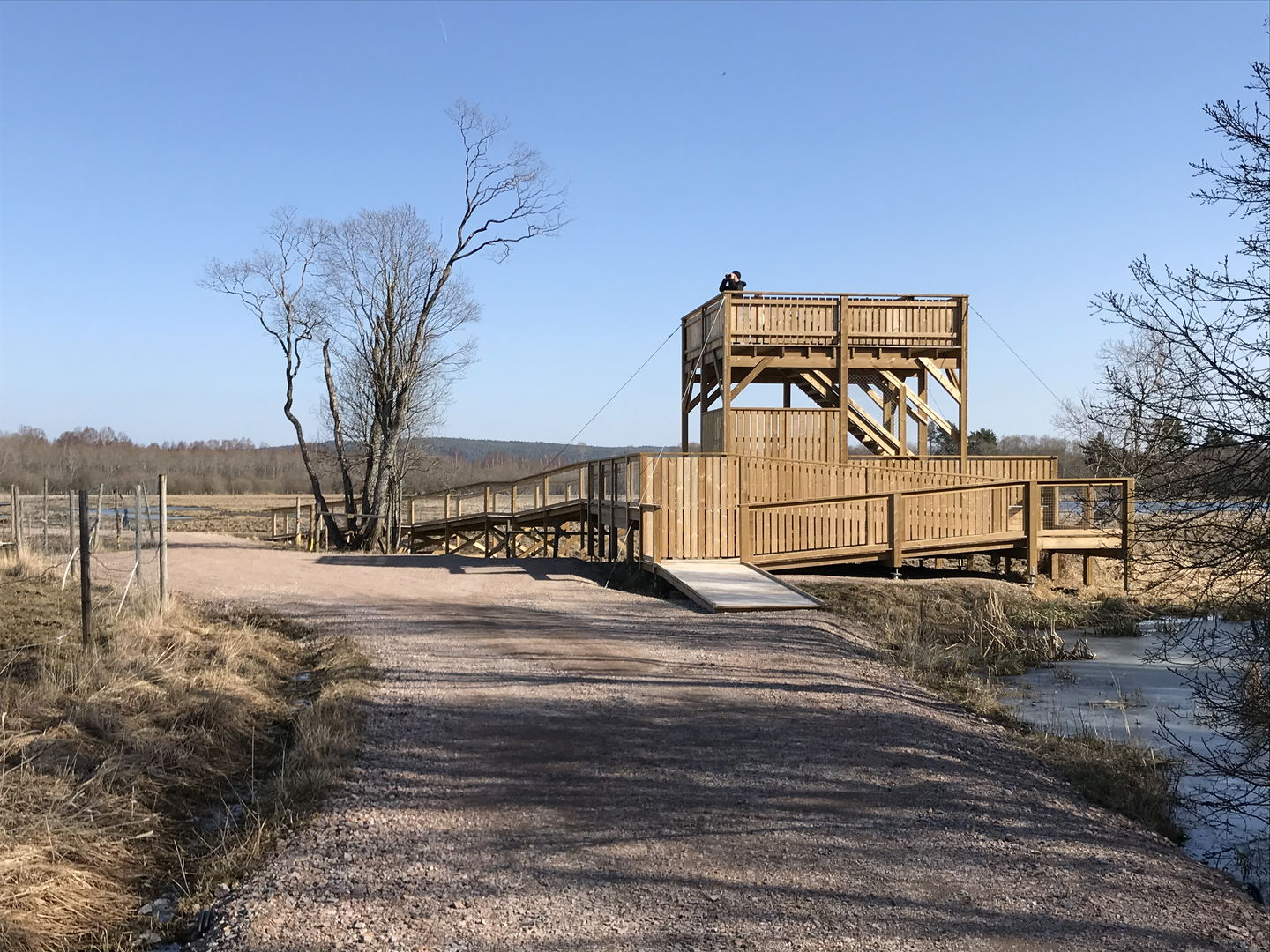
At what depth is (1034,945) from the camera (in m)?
4.37

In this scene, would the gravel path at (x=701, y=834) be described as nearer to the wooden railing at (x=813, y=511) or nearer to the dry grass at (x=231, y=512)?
the wooden railing at (x=813, y=511)

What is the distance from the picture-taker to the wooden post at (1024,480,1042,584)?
18516mm

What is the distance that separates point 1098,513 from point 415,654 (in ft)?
21.5

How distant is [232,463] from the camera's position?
382 ft

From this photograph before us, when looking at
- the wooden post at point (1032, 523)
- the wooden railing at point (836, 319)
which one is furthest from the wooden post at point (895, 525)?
the wooden railing at point (836, 319)

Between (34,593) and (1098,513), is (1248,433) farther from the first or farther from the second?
(34,593)

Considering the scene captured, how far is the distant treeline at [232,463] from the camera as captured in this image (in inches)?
1895

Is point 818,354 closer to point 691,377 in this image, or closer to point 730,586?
point 691,377

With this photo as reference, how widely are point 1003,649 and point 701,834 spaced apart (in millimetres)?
8525

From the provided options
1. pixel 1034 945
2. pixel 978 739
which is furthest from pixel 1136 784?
pixel 1034 945

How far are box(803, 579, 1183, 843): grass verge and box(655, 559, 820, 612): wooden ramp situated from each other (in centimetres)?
63

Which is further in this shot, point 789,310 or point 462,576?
point 789,310

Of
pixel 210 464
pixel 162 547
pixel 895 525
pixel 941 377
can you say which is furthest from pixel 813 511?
pixel 210 464

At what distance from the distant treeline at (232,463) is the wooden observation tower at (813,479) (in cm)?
905
